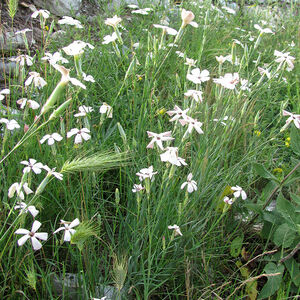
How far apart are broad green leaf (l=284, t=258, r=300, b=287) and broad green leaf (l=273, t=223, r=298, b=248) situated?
0.07 metres

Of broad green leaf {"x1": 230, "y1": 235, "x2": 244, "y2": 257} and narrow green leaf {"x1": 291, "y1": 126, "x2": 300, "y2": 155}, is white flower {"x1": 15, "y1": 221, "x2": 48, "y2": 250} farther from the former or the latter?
narrow green leaf {"x1": 291, "y1": 126, "x2": 300, "y2": 155}

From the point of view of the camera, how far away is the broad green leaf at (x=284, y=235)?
4.50ft

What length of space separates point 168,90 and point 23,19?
153 centimetres

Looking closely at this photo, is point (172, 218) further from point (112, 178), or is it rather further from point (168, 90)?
point (168, 90)

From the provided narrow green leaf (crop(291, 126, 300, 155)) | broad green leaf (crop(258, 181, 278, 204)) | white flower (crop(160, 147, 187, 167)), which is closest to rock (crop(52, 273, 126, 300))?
white flower (crop(160, 147, 187, 167))

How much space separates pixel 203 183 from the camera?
1.40 meters

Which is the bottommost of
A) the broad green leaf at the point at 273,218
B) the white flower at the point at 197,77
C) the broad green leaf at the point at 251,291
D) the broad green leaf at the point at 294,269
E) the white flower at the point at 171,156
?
the broad green leaf at the point at 251,291

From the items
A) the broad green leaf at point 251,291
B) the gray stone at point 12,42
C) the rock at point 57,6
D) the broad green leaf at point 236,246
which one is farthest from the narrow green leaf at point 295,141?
the rock at point 57,6

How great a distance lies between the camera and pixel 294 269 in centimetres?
136

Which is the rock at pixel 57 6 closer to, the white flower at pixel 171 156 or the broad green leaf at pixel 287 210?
the white flower at pixel 171 156

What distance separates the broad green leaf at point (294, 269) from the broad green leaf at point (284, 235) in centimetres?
7

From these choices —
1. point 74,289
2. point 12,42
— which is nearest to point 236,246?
point 74,289

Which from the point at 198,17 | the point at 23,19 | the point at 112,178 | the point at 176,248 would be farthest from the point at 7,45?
the point at 176,248

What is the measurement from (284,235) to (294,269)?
0.42 ft
